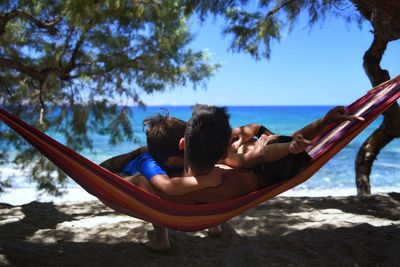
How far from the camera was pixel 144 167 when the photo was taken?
162 cm

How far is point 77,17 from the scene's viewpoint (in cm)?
373

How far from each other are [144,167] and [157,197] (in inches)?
7.3

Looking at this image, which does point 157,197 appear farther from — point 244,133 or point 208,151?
point 244,133

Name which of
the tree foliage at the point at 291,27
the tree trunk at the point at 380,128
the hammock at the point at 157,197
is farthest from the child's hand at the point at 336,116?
the tree trunk at the point at 380,128

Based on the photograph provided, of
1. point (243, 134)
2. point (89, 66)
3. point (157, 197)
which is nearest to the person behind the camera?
point (157, 197)

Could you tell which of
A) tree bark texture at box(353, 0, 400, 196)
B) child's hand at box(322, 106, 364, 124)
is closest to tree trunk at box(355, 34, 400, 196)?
tree bark texture at box(353, 0, 400, 196)

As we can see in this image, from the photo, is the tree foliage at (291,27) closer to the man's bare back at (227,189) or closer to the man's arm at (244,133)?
the man's arm at (244,133)

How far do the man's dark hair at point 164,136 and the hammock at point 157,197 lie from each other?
22 cm

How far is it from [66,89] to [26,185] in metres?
3.79

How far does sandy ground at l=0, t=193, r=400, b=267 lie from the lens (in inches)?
69.0

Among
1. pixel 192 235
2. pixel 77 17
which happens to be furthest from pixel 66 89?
pixel 192 235

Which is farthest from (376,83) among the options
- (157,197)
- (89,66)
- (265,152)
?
(89,66)

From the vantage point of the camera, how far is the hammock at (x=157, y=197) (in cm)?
149

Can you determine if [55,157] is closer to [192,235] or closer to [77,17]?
[192,235]
